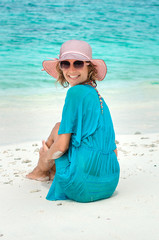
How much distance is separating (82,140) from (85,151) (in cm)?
8

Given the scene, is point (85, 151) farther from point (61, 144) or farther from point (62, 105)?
point (62, 105)

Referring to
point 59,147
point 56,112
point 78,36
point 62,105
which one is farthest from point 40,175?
point 78,36

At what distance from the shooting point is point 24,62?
11938mm

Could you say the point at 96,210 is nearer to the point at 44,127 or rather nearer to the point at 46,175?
the point at 46,175

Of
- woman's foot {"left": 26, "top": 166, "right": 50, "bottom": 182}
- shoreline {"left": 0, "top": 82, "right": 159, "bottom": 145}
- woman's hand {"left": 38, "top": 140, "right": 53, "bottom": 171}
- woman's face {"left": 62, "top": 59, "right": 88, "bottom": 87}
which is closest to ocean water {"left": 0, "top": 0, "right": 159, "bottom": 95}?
shoreline {"left": 0, "top": 82, "right": 159, "bottom": 145}

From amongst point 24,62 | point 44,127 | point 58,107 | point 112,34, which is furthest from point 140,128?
point 112,34

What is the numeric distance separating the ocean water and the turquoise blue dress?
7364mm

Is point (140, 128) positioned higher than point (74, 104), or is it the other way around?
point (74, 104)

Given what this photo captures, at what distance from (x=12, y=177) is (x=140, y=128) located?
3515 millimetres

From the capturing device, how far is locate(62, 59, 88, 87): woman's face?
9.23 feet

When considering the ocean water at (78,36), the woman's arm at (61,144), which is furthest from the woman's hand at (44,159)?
the ocean water at (78,36)

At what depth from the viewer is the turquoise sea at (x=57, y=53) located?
24.8 feet

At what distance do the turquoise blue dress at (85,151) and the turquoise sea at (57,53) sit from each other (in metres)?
3.21

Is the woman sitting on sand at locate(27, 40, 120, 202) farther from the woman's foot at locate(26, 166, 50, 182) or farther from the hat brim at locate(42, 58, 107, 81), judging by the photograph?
the woman's foot at locate(26, 166, 50, 182)
